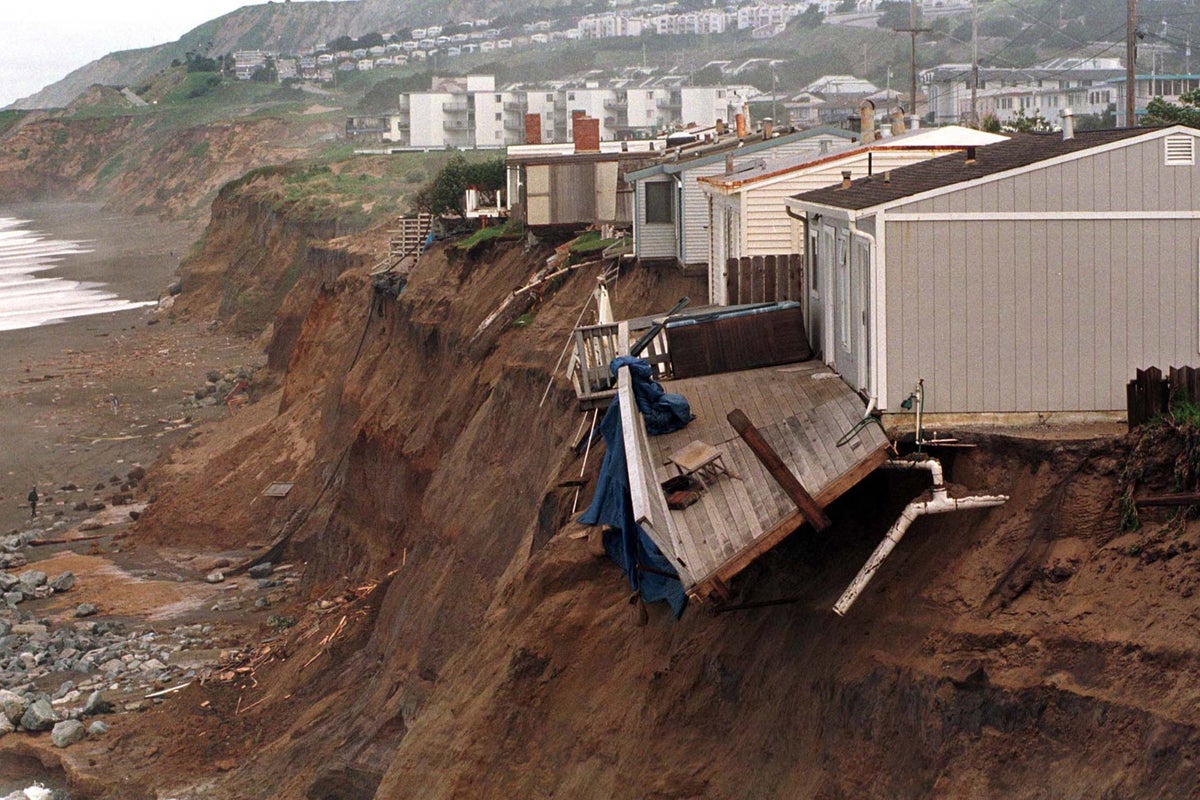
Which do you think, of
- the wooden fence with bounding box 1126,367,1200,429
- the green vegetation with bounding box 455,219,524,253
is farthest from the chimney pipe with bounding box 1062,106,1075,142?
the green vegetation with bounding box 455,219,524,253

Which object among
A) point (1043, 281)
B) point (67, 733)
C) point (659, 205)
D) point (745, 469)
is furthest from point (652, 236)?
point (1043, 281)

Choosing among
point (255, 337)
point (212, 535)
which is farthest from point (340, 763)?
point (255, 337)

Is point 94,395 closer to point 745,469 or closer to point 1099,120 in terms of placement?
point 745,469

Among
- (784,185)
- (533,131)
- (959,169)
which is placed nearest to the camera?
(959,169)

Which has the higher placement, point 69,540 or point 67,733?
point 67,733

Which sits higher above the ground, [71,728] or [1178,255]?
[1178,255]

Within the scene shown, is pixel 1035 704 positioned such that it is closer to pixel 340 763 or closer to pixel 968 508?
pixel 968 508

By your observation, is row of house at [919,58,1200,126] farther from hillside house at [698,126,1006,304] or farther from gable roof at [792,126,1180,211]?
gable roof at [792,126,1180,211]
